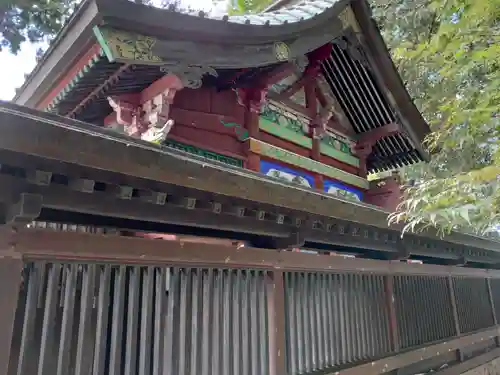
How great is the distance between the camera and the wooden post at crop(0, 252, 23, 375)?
2.27m

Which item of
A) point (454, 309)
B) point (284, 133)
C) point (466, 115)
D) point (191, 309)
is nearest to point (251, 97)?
point (284, 133)

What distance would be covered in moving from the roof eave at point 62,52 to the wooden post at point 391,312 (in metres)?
4.59

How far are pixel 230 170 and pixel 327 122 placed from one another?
4373 mm

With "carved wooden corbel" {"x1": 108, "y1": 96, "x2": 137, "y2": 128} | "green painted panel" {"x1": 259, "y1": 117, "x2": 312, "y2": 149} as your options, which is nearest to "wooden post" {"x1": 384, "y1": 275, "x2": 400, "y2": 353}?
"green painted panel" {"x1": 259, "y1": 117, "x2": 312, "y2": 149}

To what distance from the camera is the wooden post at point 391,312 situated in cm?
538

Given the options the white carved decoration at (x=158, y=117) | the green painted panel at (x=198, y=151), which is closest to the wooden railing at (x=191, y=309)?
the white carved decoration at (x=158, y=117)

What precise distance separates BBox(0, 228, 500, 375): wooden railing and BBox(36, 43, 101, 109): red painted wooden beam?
73.0 inches

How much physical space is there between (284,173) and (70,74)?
124 inches

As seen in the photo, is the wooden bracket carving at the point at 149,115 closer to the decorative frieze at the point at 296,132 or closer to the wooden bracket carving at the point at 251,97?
the wooden bracket carving at the point at 251,97

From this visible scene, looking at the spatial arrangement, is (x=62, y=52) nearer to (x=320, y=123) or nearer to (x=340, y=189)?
(x=320, y=123)

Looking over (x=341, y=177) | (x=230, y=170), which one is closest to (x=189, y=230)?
(x=230, y=170)

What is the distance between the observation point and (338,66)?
23.1 ft

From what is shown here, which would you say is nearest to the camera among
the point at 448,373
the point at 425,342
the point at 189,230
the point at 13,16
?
the point at 189,230

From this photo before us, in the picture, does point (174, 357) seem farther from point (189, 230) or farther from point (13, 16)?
point (13, 16)
